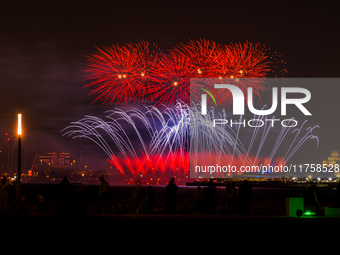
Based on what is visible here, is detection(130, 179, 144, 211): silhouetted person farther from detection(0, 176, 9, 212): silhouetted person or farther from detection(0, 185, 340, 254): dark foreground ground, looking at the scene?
detection(0, 176, 9, 212): silhouetted person

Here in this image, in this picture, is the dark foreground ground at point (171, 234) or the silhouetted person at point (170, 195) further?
the silhouetted person at point (170, 195)

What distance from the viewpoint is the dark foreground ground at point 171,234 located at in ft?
30.1

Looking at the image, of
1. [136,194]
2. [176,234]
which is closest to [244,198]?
[136,194]

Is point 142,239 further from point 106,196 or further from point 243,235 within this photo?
point 106,196

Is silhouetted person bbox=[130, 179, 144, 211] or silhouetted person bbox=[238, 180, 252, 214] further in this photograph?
silhouetted person bbox=[130, 179, 144, 211]

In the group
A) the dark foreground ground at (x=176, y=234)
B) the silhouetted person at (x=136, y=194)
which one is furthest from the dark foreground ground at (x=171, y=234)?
the silhouetted person at (x=136, y=194)

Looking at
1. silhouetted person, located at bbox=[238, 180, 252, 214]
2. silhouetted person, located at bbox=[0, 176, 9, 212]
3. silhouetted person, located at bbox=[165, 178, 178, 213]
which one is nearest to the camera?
silhouetted person, located at bbox=[0, 176, 9, 212]

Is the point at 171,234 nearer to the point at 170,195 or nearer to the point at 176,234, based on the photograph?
the point at 176,234

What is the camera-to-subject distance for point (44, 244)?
32.5 ft

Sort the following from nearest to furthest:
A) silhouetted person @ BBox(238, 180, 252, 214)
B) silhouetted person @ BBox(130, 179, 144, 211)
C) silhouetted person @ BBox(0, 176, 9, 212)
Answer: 1. silhouetted person @ BBox(0, 176, 9, 212)
2. silhouetted person @ BBox(238, 180, 252, 214)
3. silhouetted person @ BBox(130, 179, 144, 211)

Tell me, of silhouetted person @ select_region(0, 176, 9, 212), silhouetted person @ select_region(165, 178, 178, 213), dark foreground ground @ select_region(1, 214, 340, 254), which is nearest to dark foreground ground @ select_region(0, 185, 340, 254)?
dark foreground ground @ select_region(1, 214, 340, 254)

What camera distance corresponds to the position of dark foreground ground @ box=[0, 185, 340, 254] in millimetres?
9172

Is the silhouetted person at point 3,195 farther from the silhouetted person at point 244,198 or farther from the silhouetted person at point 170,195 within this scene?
the silhouetted person at point 244,198

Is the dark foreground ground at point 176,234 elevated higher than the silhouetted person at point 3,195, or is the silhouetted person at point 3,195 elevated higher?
the silhouetted person at point 3,195
